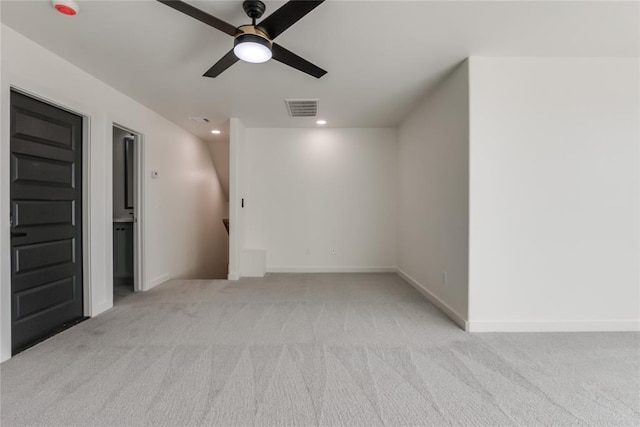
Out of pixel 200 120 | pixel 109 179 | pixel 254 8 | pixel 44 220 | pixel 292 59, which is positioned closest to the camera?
pixel 254 8

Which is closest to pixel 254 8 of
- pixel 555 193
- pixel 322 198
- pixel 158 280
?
pixel 555 193

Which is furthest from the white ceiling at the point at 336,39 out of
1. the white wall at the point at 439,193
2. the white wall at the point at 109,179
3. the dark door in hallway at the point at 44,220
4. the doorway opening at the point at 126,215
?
the doorway opening at the point at 126,215

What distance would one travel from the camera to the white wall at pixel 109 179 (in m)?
2.09

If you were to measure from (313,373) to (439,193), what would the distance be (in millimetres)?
2275

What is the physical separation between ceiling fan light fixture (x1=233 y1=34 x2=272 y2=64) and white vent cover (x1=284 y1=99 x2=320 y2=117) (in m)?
1.59

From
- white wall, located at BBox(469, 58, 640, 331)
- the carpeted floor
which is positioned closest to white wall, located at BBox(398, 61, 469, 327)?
white wall, located at BBox(469, 58, 640, 331)

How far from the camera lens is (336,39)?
2.23m

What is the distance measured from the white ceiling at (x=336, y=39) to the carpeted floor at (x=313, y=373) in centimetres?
244

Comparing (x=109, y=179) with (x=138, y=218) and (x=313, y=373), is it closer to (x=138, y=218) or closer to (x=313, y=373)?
(x=138, y=218)

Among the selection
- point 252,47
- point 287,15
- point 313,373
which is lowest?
point 313,373

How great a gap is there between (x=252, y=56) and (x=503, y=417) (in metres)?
2.67

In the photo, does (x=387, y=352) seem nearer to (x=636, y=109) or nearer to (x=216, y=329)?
(x=216, y=329)

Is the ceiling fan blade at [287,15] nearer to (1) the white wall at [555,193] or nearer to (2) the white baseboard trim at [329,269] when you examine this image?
(1) the white wall at [555,193]

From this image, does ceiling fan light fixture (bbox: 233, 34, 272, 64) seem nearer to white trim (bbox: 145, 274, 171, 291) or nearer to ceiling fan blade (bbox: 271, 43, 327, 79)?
ceiling fan blade (bbox: 271, 43, 327, 79)
